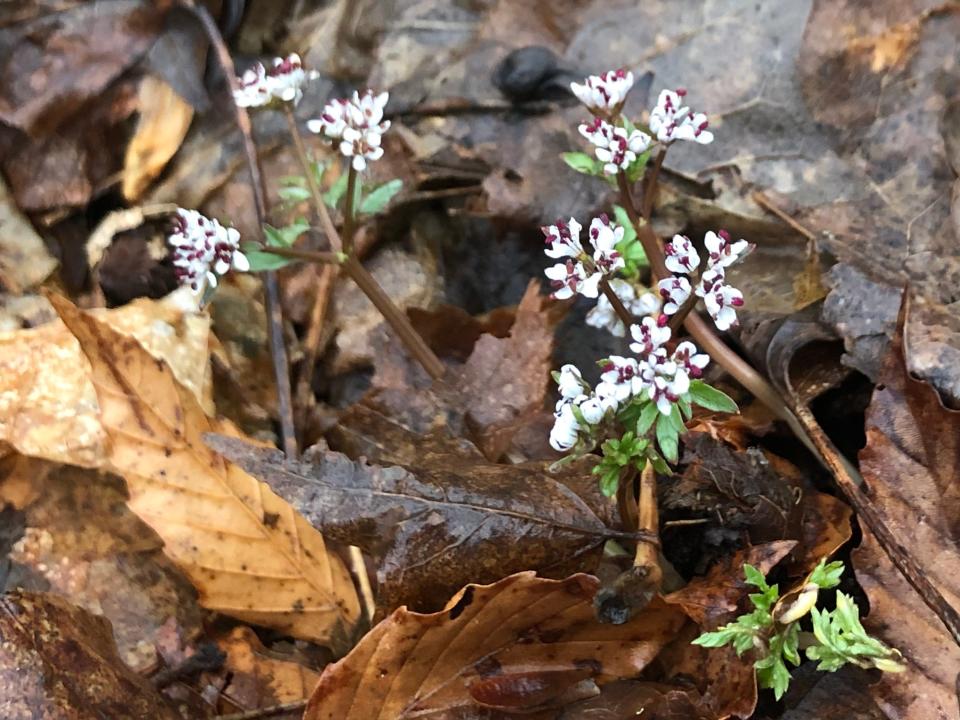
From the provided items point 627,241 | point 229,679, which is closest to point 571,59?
point 627,241

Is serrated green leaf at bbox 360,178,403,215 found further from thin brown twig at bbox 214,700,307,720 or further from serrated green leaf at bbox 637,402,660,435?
thin brown twig at bbox 214,700,307,720

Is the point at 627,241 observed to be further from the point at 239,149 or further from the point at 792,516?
the point at 239,149

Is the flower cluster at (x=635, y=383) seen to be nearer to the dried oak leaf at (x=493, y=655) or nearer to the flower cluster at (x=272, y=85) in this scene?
the dried oak leaf at (x=493, y=655)

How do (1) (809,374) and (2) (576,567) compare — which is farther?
(1) (809,374)

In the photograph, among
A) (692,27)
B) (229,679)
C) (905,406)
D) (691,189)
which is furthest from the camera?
(692,27)

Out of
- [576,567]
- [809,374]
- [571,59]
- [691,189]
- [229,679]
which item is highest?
[571,59]

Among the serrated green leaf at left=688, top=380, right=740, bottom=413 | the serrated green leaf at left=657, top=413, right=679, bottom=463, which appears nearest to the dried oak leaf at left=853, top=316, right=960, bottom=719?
the serrated green leaf at left=688, top=380, right=740, bottom=413

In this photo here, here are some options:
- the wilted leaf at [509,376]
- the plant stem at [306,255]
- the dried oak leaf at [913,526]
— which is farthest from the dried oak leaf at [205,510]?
the dried oak leaf at [913,526]
